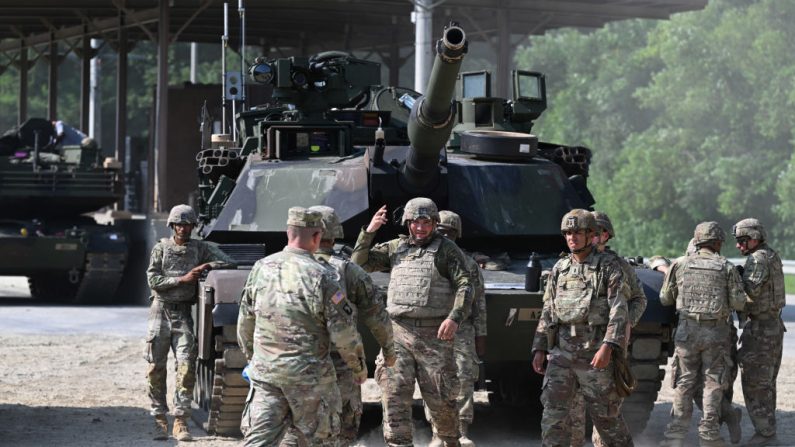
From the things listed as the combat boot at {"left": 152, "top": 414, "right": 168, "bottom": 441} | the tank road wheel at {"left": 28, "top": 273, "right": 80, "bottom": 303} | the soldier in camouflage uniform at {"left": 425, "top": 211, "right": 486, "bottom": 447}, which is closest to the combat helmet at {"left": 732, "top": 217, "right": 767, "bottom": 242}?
the soldier in camouflage uniform at {"left": 425, "top": 211, "right": 486, "bottom": 447}

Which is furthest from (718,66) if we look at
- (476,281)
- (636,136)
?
(476,281)

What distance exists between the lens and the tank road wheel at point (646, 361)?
34.9 feet

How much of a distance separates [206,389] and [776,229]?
1287 inches

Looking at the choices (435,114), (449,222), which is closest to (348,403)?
(449,222)

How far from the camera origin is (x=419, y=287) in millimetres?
9477

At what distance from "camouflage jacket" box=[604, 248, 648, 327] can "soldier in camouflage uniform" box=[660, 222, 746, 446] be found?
1437 millimetres

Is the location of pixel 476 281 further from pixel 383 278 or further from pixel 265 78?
pixel 265 78

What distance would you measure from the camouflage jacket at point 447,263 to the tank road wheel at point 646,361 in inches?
65.0

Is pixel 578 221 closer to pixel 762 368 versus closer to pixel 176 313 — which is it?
pixel 762 368

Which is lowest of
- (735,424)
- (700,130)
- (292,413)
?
(735,424)

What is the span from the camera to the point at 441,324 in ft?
30.9

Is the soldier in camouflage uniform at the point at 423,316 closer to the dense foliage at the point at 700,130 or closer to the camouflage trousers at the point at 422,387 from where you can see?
the camouflage trousers at the point at 422,387

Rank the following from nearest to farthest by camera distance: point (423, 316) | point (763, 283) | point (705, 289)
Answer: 1. point (423, 316)
2. point (705, 289)
3. point (763, 283)

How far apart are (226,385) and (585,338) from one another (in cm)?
270
